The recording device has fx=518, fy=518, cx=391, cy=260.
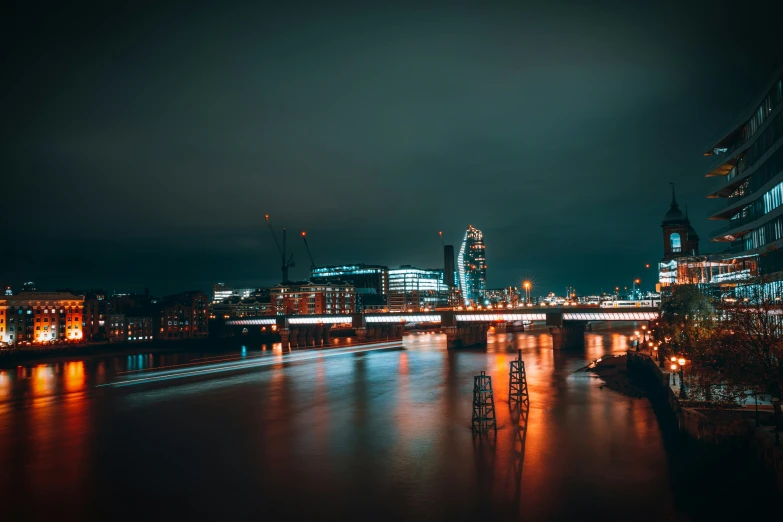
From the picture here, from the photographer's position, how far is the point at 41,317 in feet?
409

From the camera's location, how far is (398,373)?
71.5 metres

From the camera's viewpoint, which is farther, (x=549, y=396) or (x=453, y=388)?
(x=453, y=388)

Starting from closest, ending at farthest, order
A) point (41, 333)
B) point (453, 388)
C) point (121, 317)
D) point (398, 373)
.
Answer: point (453, 388)
point (398, 373)
point (41, 333)
point (121, 317)

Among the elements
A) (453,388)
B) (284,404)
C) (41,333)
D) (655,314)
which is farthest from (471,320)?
(41,333)

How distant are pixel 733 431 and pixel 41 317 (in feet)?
466

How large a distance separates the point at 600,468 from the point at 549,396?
21957 mm

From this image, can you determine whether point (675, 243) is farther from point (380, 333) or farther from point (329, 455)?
point (329, 455)

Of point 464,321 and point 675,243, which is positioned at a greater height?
point 675,243

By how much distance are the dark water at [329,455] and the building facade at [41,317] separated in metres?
73.1

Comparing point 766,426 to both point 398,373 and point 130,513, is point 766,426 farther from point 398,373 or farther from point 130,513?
point 398,373

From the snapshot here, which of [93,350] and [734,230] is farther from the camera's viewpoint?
[93,350]

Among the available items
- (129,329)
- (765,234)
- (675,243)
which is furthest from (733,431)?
(129,329)

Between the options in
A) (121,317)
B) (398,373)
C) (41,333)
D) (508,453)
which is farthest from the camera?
(121,317)

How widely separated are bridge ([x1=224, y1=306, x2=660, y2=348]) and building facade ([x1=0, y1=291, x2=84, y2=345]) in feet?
136
